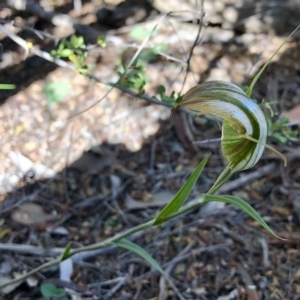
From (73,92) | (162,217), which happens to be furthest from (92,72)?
→ (162,217)

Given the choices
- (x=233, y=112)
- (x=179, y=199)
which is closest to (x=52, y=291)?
(x=179, y=199)

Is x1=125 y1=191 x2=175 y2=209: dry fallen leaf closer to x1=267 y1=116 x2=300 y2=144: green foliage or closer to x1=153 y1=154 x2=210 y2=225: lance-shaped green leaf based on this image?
x1=267 y1=116 x2=300 y2=144: green foliage

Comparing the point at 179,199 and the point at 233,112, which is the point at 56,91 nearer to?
the point at 179,199

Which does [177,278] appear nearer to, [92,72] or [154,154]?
[154,154]

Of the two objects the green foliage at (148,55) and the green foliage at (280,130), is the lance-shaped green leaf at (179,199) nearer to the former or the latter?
the green foliage at (280,130)

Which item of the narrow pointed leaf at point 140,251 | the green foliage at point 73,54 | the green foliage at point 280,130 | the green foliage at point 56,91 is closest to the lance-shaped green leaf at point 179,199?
the narrow pointed leaf at point 140,251
